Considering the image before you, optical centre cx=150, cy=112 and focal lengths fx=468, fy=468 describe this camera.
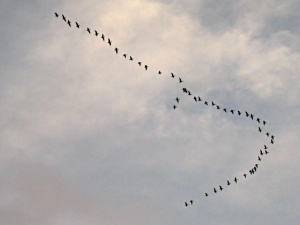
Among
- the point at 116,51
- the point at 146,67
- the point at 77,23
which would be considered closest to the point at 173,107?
the point at 146,67

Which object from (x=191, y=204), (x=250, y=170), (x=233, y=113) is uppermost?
(x=233, y=113)

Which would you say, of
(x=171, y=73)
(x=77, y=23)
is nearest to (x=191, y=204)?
(x=171, y=73)

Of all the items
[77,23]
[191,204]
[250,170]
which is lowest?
[191,204]

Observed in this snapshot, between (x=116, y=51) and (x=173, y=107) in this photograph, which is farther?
(x=173, y=107)

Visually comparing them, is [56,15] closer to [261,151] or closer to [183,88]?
[183,88]

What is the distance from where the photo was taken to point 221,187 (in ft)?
563

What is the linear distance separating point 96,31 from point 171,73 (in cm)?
2666

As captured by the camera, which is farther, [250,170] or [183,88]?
[250,170]

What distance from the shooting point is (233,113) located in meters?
159

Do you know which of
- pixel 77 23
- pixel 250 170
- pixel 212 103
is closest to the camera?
pixel 77 23

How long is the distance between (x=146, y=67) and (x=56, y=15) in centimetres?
2967

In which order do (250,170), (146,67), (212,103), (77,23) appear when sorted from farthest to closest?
(250,170) < (212,103) < (146,67) < (77,23)

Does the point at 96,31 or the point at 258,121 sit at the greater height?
the point at 96,31

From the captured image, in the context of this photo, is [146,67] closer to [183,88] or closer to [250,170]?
[183,88]
